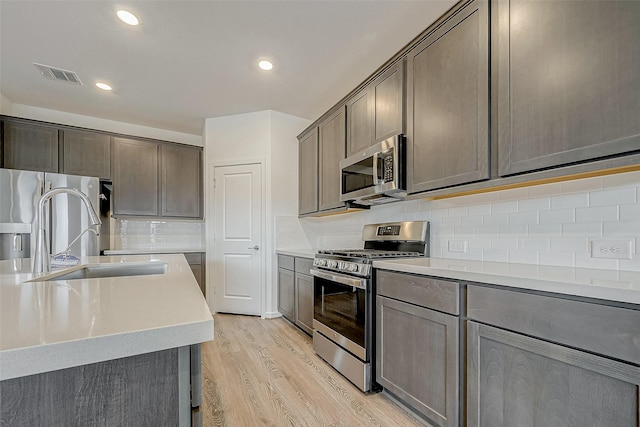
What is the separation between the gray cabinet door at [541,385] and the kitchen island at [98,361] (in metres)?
1.21

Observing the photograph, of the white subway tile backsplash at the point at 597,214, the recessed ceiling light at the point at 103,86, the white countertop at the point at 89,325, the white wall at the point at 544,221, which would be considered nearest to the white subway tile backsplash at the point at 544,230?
the white wall at the point at 544,221

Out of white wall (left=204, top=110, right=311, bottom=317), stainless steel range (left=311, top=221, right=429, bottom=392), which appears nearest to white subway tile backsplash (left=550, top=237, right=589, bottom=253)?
stainless steel range (left=311, top=221, right=429, bottom=392)

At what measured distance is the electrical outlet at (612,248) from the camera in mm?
1328

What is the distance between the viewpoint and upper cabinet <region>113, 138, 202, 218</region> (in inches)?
156

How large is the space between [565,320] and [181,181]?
442cm

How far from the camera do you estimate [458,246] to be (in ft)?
6.84

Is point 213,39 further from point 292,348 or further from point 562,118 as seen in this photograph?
point 292,348

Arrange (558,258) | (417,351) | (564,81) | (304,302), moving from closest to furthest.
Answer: (564,81) < (558,258) < (417,351) < (304,302)

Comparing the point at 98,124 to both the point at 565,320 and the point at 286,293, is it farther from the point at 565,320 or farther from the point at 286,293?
the point at 565,320

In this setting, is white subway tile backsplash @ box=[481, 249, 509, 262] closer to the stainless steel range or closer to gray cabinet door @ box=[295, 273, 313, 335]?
the stainless steel range

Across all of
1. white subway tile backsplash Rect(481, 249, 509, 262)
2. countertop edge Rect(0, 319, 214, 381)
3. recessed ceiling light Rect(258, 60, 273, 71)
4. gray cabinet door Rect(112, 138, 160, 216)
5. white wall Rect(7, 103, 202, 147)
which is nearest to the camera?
countertop edge Rect(0, 319, 214, 381)

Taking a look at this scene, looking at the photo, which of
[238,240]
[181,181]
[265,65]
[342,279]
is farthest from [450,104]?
[181,181]

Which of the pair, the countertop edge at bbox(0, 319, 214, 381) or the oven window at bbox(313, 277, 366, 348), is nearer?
the countertop edge at bbox(0, 319, 214, 381)

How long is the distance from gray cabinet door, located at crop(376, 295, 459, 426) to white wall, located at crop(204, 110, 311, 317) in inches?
83.0
